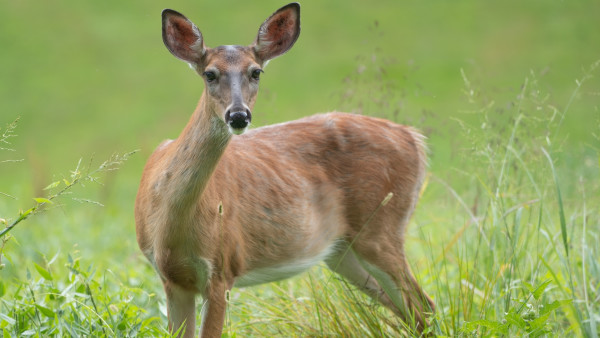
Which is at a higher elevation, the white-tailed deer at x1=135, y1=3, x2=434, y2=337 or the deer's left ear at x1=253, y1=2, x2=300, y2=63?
the deer's left ear at x1=253, y1=2, x2=300, y2=63

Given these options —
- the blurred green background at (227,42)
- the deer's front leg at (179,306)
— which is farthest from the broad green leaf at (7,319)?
the blurred green background at (227,42)

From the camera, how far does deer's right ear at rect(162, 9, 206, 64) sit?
458cm

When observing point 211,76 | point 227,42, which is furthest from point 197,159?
point 227,42

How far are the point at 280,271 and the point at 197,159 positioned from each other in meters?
1.10

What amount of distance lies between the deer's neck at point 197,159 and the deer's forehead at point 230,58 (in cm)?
18

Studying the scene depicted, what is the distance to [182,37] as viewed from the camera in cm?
463

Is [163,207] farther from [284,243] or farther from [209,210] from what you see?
[284,243]

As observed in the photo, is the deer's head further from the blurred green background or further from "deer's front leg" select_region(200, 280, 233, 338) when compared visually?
the blurred green background

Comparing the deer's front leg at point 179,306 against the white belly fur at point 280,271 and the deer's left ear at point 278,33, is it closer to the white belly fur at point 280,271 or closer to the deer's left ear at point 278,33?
the white belly fur at point 280,271

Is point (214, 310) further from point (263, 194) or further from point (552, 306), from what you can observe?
point (552, 306)

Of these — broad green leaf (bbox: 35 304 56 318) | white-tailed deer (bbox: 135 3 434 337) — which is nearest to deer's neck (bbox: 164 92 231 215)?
white-tailed deer (bbox: 135 3 434 337)

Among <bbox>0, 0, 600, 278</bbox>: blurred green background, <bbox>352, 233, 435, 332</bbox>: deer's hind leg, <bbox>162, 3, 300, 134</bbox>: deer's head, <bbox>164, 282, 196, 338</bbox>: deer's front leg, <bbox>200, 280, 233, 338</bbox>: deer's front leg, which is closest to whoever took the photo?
<bbox>162, 3, 300, 134</bbox>: deer's head

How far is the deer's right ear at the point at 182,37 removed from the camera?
4578 millimetres

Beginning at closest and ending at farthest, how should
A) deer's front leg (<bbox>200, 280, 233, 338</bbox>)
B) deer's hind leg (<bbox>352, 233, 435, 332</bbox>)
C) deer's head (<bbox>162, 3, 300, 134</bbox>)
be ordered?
deer's head (<bbox>162, 3, 300, 134</bbox>) < deer's front leg (<bbox>200, 280, 233, 338</bbox>) < deer's hind leg (<bbox>352, 233, 435, 332</bbox>)
